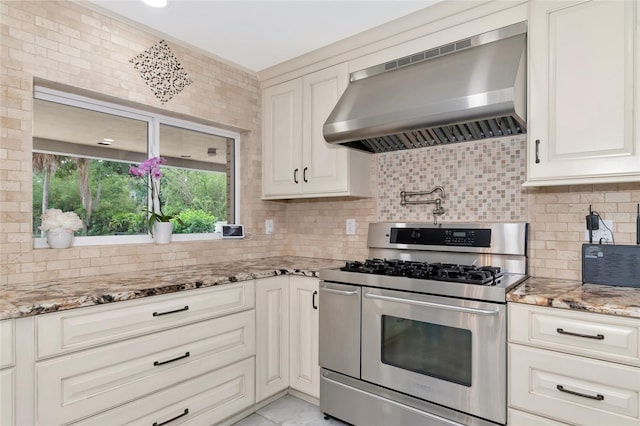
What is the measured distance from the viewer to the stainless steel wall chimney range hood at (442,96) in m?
1.81

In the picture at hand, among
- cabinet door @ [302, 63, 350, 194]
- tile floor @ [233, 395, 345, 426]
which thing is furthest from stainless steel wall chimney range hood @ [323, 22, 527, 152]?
tile floor @ [233, 395, 345, 426]

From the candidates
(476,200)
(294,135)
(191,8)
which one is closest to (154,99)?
(191,8)

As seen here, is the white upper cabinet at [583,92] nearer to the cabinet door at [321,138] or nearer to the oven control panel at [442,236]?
the oven control panel at [442,236]

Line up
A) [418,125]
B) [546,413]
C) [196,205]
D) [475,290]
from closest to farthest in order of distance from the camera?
[546,413] < [475,290] < [418,125] < [196,205]

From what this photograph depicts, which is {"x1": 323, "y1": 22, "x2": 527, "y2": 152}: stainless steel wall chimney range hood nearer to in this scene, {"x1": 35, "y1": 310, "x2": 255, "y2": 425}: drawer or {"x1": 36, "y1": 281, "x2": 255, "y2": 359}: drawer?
{"x1": 36, "y1": 281, "x2": 255, "y2": 359}: drawer

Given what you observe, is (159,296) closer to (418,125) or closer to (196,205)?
(196,205)

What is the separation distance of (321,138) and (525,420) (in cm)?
202

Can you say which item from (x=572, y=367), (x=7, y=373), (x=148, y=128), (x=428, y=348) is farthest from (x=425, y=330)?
(x=148, y=128)

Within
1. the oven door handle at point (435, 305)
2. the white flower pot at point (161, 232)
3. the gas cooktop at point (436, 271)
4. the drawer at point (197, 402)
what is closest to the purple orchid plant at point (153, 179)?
the white flower pot at point (161, 232)

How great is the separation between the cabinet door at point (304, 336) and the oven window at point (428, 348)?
0.53 metres

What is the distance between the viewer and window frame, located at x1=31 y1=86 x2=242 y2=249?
2.12m

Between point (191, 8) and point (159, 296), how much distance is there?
1629 millimetres

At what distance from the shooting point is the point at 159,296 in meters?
1.83

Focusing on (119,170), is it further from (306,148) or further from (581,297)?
(581,297)
